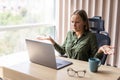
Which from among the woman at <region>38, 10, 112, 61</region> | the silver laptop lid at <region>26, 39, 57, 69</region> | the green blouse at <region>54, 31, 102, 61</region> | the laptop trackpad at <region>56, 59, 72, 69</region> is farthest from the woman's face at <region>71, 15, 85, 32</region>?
the silver laptop lid at <region>26, 39, 57, 69</region>

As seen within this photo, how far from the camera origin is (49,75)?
55.7 inches

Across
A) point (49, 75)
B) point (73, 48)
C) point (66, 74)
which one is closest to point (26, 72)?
point (49, 75)

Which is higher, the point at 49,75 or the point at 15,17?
the point at 15,17

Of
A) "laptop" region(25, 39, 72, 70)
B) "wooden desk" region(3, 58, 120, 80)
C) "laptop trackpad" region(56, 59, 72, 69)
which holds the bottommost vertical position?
"wooden desk" region(3, 58, 120, 80)

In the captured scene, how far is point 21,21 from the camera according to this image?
3178 mm

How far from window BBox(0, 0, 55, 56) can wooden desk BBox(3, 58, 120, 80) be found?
139 centimetres

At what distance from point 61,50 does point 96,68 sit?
0.83 metres

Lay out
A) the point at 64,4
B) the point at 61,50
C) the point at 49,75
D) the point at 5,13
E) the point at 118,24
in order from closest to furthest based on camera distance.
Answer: the point at 49,75 < the point at 61,50 < the point at 5,13 < the point at 118,24 < the point at 64,4

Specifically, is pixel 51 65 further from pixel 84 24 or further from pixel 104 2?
pixel 104 2

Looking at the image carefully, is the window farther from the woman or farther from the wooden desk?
the wooden desk

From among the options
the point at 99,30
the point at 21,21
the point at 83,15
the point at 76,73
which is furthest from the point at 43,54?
the point at 21,21

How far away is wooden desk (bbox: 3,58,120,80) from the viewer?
137cm

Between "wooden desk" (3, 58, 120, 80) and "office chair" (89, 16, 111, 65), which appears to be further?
"office chair" (89, 16, 111, 65)

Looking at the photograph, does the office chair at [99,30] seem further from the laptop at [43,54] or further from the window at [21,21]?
the window at [21,21]
